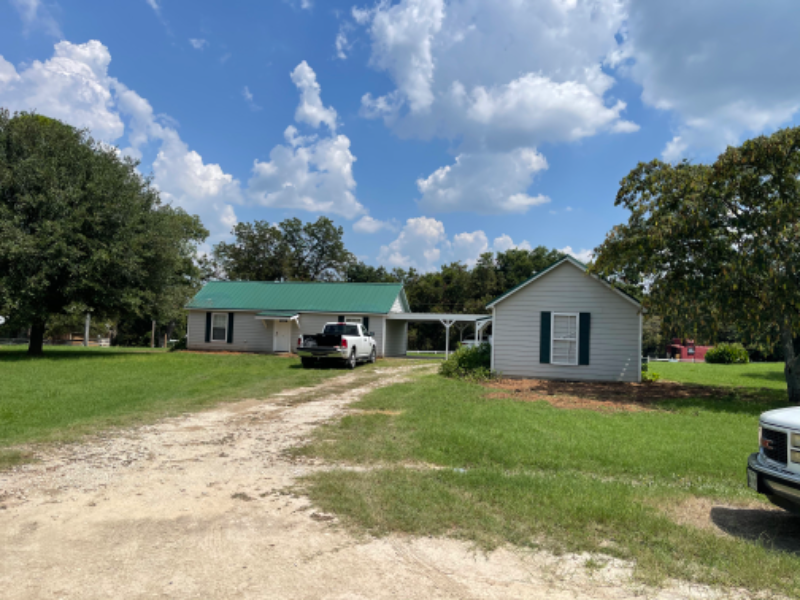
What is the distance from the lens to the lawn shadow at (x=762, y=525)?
14.5 ft

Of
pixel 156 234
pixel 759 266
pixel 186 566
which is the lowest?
pixel 186 566

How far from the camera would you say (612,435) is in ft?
27.4

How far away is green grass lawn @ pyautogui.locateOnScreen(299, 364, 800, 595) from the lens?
415cm

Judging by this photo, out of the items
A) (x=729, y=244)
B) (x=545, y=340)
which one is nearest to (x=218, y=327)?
(x=545, y=340)

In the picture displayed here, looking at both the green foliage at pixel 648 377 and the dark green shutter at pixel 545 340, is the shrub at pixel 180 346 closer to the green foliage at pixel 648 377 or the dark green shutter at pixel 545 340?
the dark green shutter at pixel 545 340

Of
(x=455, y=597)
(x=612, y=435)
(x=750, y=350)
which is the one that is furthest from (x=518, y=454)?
(x=750, y=350)

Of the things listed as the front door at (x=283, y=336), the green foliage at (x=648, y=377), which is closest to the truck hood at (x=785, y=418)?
the green foliage at (x=648, y=377)

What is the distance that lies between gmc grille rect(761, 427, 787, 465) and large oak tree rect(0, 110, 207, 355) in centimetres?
2297

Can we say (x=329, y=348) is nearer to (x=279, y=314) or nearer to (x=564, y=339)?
(x=564, y=339)

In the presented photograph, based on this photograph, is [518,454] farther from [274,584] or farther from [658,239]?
[658,239]

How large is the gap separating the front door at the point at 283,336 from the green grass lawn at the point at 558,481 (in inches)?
759

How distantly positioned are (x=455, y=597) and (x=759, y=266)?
483 inches

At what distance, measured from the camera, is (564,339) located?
17.2 metres

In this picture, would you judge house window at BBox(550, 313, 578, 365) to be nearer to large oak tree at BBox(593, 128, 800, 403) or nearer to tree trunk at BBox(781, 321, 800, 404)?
large oak tree at BBox(593, 128, 800, 403)
